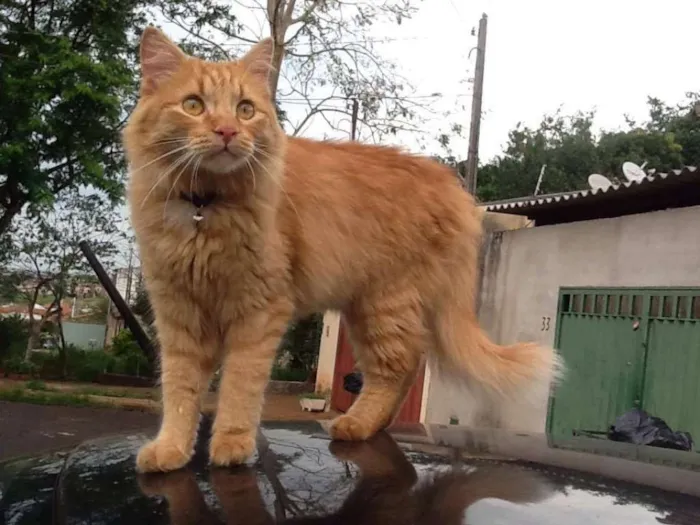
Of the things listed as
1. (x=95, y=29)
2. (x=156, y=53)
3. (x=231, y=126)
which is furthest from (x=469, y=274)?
(x=95, y=29)

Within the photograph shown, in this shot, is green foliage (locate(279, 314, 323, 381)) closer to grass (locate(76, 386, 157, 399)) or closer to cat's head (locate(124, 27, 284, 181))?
grass (locate(76, 386, 157, 399))

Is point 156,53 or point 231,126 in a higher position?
point 156,53

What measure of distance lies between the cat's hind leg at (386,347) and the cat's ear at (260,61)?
93 centimetres

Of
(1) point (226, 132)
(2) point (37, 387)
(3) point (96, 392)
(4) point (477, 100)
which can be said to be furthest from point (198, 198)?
(2) point (37, 387)

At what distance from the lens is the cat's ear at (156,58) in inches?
108

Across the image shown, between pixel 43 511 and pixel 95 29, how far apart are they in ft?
44.7

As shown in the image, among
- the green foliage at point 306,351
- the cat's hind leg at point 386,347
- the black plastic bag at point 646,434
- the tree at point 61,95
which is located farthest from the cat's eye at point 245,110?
the green foliage at point 306,351

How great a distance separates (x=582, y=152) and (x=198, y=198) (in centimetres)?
2625

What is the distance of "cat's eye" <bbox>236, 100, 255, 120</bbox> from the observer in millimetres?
2689

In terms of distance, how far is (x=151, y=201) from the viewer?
266 centimetres

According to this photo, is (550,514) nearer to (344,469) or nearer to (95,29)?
(344,469)

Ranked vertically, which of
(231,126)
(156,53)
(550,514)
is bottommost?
(550,514)

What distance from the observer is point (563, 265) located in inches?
372

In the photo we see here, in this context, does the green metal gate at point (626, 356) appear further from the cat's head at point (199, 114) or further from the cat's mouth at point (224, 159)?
the cat's mouth at point (224, 159)
